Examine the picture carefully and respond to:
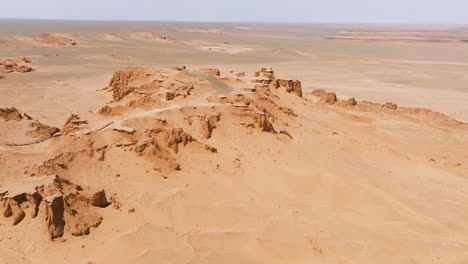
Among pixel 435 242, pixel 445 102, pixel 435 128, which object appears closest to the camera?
pixel 435 242

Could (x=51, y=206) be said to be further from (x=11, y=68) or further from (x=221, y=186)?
(x=11, y=68)

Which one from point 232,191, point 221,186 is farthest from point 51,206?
point 232,191

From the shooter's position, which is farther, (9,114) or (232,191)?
(9,114)

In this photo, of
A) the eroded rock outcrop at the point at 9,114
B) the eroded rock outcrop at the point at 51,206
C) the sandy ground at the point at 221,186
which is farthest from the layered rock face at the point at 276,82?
the eroded rock outcrop at the point at 51,206

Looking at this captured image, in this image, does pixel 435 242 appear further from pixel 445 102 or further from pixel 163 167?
pixel 445 102

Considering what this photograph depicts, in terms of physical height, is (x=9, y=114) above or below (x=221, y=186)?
above

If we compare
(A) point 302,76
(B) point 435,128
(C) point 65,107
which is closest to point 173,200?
(C) point 65,107

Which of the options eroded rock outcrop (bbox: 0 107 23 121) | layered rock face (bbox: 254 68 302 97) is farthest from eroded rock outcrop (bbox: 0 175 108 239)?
layered rock face (bbox: 254 68 302 97)

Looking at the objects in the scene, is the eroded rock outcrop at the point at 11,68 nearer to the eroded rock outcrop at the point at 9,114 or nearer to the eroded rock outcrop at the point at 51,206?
the eroded rock outcrop at the point at 9,114

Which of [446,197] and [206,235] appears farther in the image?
[446,197]
